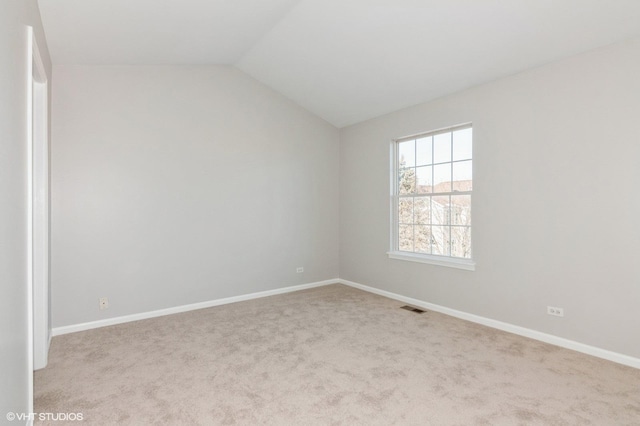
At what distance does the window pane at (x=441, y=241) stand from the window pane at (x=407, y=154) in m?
0.92

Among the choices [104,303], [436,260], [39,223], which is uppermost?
[39,223]

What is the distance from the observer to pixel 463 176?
390cm

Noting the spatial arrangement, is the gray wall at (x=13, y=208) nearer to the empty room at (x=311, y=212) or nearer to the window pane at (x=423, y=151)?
the empty room at (x=311, y=212)

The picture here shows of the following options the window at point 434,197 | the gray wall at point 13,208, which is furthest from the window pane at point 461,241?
the gray wall at point 13,208

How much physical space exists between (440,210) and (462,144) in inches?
31.5

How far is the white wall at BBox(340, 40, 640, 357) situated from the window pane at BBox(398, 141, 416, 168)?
0.32 m

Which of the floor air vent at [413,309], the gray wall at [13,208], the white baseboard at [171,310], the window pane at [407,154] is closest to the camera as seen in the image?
A: the gray wall at [13,208]

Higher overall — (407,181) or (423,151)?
(423,151)

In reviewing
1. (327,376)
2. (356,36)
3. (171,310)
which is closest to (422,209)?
(356,36)

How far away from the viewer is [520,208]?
3350mm

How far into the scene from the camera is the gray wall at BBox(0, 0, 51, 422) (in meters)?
1.44

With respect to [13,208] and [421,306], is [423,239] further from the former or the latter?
[13,208]

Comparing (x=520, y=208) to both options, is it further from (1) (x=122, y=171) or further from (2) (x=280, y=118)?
(1) (x=122, y=171)

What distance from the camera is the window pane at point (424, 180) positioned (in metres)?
4.30
